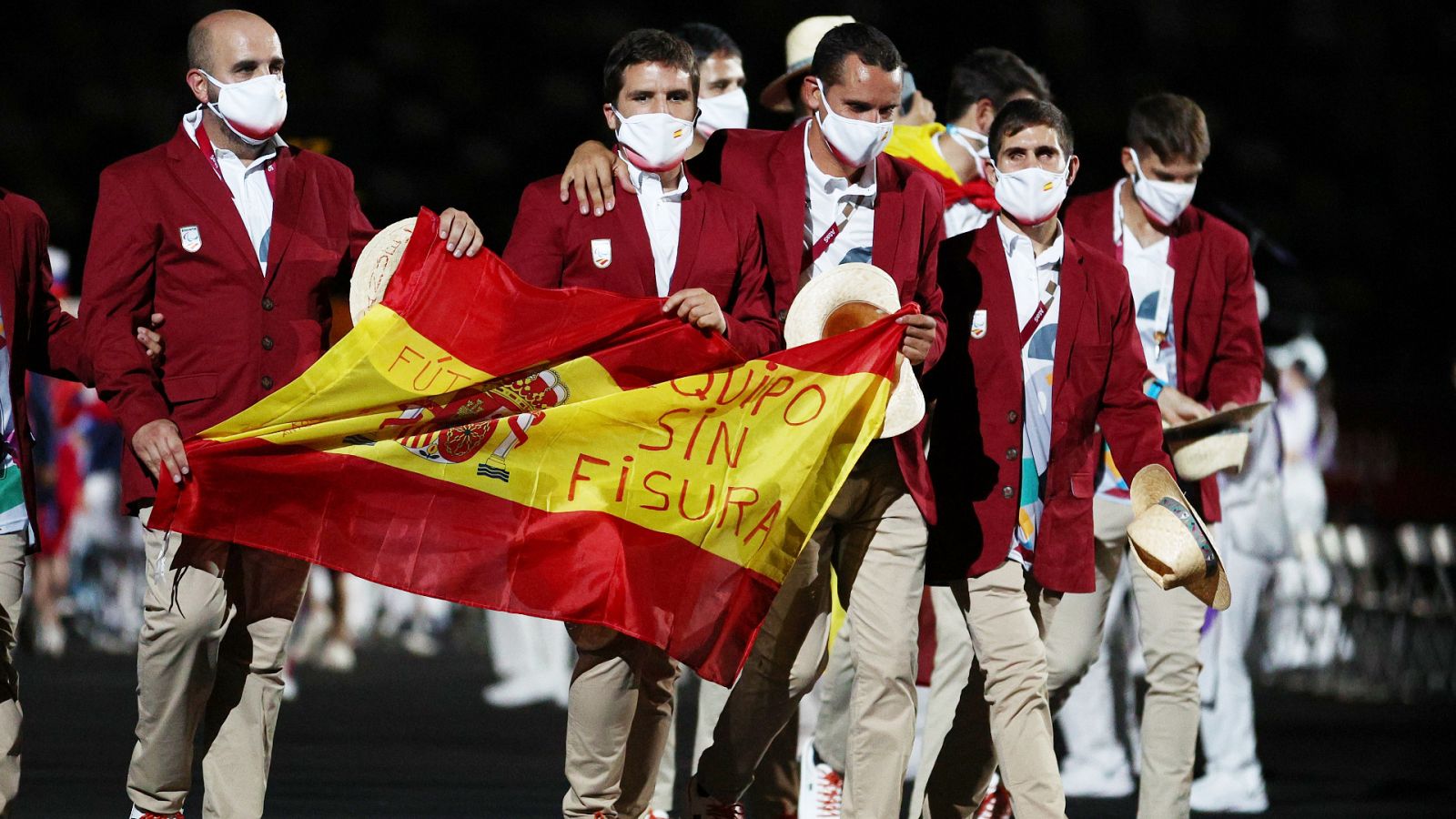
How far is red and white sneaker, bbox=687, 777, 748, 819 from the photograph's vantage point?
5.57 metres

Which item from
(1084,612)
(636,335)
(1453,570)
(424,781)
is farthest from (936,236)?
(1453,570)

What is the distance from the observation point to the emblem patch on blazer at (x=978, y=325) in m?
5.62

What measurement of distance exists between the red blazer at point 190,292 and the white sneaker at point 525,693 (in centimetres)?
596

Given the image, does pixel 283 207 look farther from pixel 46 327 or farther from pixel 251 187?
pixel 46 327

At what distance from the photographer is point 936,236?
559cm

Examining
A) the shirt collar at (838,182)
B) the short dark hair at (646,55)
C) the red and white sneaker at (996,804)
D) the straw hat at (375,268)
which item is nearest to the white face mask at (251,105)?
the straw hat at (375,268)

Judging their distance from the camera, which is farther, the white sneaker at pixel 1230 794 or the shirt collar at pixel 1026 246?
the white sneaker at pixel 1230 794

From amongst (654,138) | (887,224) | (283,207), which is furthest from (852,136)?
(283,207)

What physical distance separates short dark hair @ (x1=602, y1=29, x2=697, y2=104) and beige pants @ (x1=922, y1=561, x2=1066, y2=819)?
61.3 inches

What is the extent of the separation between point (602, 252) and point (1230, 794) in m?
3.65

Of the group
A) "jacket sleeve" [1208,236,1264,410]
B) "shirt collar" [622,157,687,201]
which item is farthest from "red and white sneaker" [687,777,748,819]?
"jacket sleeve" [1208,236,1264,410]

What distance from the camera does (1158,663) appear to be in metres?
A: 6.29

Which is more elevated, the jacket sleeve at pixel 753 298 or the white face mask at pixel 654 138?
→ the white face mask at pixel 654 138

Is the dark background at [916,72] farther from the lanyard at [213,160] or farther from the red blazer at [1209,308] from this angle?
the lanyard at [213,160]
